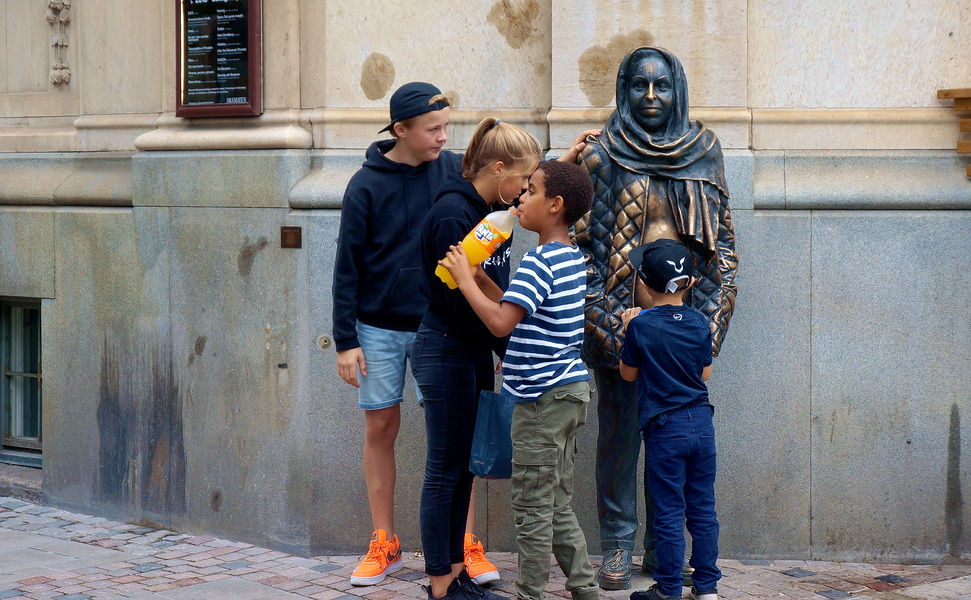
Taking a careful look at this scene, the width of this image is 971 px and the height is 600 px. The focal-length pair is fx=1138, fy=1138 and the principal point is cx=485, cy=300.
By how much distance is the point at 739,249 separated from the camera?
17.2ft

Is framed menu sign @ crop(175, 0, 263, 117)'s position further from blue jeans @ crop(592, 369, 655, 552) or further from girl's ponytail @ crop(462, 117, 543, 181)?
blue jeans @ crop(592, 369, 655, 552)

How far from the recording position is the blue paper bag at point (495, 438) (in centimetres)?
415

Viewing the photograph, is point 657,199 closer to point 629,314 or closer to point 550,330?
point 629,314

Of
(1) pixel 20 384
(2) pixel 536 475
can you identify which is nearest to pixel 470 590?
(2) pixel 536 475

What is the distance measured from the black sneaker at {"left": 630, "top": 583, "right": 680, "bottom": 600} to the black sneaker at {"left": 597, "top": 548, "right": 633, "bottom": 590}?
9.0 inches

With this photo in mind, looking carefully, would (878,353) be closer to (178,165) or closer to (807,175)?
(807,175)

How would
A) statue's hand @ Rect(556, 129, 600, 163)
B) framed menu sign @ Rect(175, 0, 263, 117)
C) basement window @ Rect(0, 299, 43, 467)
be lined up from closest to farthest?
statue's hand @ Rect(556, 129, 600, 163), framed menu sign @ Rect(175, 0, 263, 117), basement window @ Rect(0, 299, 43, 467)

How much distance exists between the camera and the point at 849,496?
17.3 feet

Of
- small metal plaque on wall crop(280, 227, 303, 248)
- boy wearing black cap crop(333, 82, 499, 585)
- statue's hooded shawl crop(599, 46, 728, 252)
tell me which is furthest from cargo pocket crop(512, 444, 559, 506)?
small metal plaque on wall crop(280, 227, 303, 248)

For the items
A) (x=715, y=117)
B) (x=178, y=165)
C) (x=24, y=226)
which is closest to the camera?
(x=715, y=117)

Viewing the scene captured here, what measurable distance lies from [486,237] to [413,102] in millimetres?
874

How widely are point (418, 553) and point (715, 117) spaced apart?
247 cm

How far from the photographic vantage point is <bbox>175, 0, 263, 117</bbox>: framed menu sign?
5539mm

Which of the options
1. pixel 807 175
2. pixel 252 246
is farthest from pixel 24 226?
pixel 807 175
